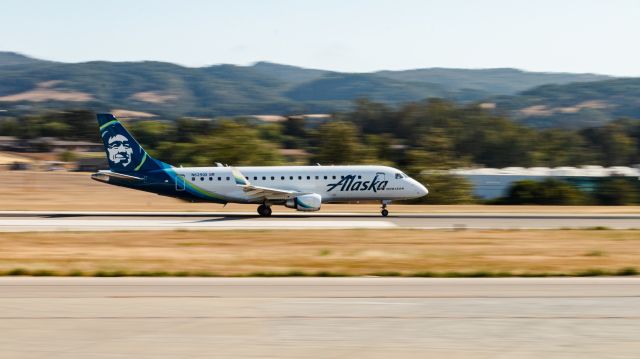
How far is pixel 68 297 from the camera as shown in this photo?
1775 cm

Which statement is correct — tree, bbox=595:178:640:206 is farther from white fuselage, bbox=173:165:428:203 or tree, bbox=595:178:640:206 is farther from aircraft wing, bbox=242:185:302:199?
aircraft wing, bbox=242:185:302:199

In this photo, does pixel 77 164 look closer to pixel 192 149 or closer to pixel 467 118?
pixel 192 149

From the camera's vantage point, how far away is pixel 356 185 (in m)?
47.0

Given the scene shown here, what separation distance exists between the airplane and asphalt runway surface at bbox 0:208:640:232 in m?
1.01

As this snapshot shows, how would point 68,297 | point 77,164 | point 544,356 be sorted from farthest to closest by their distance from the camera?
1. point 77,164
2. point 68,297
3. point 544,356

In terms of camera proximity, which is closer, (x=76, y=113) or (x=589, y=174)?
(x=589, y=174)

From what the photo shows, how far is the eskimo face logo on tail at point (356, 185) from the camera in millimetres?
46906

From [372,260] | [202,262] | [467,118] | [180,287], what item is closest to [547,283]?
[372,260]

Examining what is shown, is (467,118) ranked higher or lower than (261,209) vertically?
higher

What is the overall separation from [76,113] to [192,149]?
82760 mm

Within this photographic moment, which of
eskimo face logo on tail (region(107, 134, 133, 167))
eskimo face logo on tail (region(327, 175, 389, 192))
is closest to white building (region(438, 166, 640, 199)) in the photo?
eskimo face logo on tail (region(327, 175, 389, 192))

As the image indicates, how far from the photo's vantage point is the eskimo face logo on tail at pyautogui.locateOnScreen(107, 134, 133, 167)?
48000 millimetres

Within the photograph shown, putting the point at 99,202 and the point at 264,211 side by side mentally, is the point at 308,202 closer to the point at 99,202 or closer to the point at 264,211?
the point at 264,211

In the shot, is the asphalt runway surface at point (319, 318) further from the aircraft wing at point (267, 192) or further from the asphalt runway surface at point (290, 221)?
the aircraft wing at point (267, 192)
